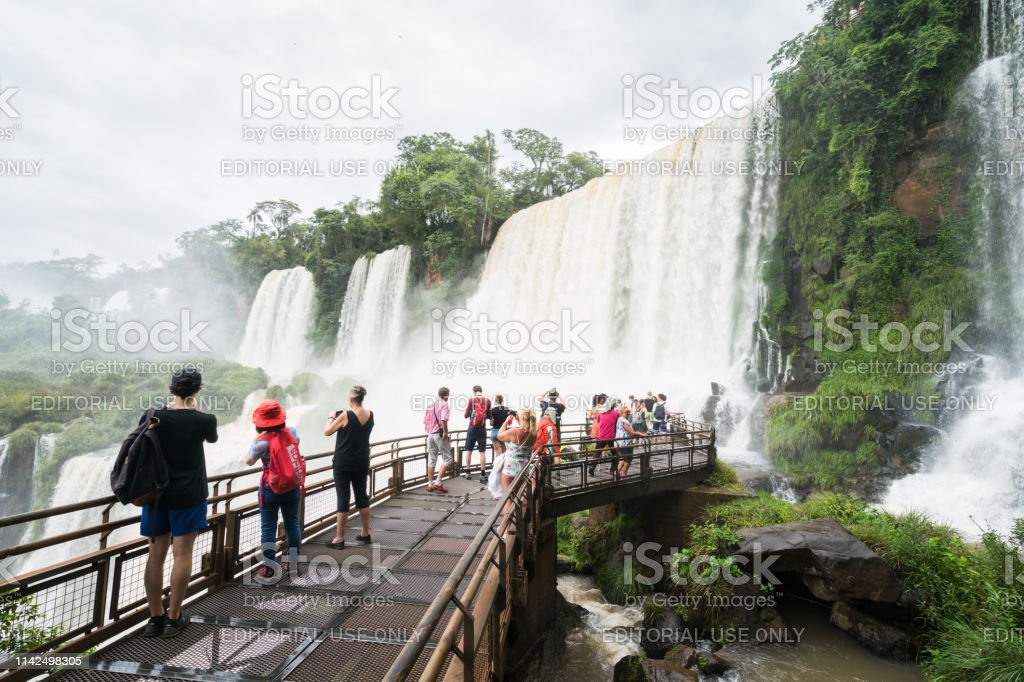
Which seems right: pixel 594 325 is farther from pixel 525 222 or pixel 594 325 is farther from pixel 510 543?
pixel 510 543

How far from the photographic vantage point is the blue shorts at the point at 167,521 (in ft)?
11.5

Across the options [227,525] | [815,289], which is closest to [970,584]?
[227,525]

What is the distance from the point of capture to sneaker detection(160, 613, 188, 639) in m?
3.59

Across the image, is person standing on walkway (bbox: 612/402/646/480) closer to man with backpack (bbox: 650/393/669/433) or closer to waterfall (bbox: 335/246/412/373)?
man with backpack (bbox: 650/393/669/433)

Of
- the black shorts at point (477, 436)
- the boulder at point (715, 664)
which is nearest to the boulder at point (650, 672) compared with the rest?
the boulder at point (715, 664)

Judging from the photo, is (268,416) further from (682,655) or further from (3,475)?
(3,475)

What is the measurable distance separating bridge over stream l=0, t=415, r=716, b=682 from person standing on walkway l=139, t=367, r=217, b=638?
225 millimetres

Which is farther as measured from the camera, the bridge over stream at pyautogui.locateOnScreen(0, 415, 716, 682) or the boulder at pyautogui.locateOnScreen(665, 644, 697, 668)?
the boulder at pyautogui.locateOnScreen(665, 644, 697, 668)

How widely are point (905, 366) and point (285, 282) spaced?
4277 cm

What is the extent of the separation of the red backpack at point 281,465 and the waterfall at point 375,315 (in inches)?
1212

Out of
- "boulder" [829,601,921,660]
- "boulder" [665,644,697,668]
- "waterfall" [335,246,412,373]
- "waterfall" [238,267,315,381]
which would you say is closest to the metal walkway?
"boulder" [665,644,697,668]

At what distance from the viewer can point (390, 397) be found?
2941 centimetres

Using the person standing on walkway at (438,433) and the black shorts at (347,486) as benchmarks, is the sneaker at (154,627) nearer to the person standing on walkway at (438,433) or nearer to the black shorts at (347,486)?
the black shorts at (347,486)

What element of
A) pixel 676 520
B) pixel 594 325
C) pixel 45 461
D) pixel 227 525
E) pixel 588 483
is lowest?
pixel 45 461
